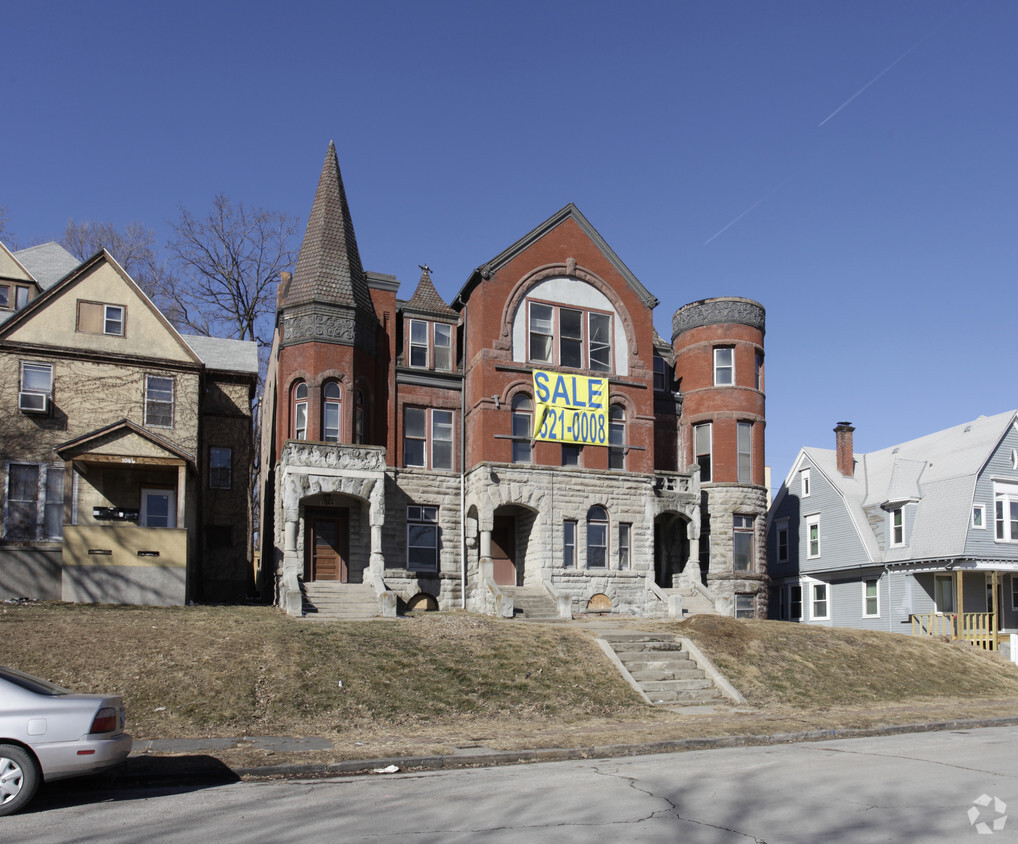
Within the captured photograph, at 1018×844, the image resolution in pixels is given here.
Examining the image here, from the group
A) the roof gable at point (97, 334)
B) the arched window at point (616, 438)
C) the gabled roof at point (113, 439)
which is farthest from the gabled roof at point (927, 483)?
the roof gable at point (97, 334)

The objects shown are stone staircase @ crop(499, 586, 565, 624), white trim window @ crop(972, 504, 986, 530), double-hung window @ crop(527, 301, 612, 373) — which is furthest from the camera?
white trim window @ crop(972, 504, 986, 530)

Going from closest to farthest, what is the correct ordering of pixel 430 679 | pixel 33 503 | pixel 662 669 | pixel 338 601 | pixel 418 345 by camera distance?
pixel 430 679
pixel 662 669
pixel 338 601
pixel 33 503
pixel 418 345

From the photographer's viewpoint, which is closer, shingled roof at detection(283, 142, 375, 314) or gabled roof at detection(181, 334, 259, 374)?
shingled roof at detection(283, 142, 375, 314)

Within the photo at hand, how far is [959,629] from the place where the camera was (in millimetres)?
29406

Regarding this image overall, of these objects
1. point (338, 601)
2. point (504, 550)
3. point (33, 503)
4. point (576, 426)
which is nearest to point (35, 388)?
point (33, 503)

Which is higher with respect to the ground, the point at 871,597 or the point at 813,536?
the point at 813,536

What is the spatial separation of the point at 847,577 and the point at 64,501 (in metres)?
27.6

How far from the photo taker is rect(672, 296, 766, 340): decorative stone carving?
3394 cm

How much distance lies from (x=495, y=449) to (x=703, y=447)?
905 cm

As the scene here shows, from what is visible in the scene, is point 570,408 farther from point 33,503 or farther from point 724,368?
point 33,503

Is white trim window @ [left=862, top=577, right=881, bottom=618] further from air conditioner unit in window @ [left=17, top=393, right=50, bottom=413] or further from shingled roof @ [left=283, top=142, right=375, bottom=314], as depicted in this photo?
air conditioner unit in window @ [left=17, top=393, right=50, bottom=413]

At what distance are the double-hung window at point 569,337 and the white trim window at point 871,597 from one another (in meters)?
13.5

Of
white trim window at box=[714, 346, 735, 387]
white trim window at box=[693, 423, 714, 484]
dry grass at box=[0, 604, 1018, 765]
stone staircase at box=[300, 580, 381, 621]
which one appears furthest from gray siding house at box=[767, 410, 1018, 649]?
stone staircase at box=[300, 580, 381, 621]

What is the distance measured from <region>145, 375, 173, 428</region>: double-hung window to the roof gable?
75 centimetres
